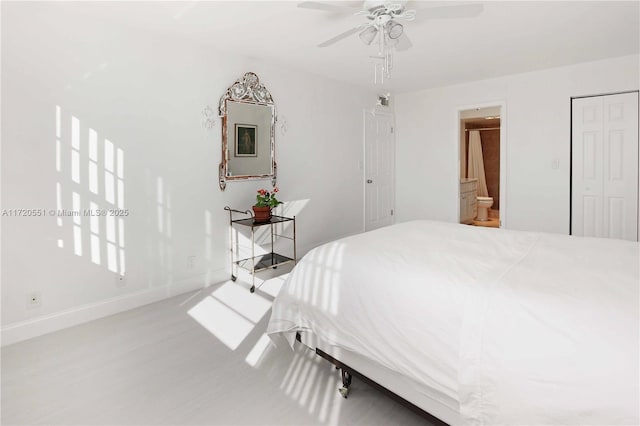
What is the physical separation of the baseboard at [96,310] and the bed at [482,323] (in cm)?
167

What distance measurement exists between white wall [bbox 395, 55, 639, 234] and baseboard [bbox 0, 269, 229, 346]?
3674 mm

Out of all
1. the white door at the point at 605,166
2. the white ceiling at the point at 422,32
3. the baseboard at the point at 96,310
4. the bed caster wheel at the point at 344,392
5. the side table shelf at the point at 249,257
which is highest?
the white ceiling at the point at 422,32

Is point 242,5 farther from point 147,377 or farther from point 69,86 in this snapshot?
point 147,377

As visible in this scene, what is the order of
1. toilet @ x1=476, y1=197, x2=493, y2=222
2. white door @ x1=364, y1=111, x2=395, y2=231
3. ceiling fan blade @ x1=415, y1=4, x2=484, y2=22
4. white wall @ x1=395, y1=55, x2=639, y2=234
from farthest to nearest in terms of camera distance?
1. toilet @ x1=476, y1=197, x2=493, y2=222
2. white door @ x1=364, y1=111, x2=395, y2=231
3. white wall @ x1=395, y1=55, x2=639, y2=234
4. ceiling fan blade @ x1=415, y1=4, x2=484, y2=22

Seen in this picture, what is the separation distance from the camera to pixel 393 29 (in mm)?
2539

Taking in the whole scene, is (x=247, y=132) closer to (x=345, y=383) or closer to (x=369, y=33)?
(x=369, y=33)

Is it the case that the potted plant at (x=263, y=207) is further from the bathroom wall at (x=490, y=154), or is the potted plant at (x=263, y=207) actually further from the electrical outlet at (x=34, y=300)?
the bathroom wall at (x=490, y=154)

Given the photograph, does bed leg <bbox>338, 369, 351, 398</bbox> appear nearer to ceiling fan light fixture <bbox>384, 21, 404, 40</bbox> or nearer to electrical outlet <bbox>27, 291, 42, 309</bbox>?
ceiling fan light fixture <bbox>384, 21, 404, 40</bbox>

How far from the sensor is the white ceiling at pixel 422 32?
9.00ft

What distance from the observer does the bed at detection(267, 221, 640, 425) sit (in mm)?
1159

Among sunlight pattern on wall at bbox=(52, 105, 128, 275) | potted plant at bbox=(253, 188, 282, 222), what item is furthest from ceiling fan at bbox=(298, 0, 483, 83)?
sunlight pattern on wall at bbox=(52, 105, 128, 275)

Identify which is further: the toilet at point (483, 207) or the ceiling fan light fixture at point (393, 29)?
the toilet at point (483, 207)

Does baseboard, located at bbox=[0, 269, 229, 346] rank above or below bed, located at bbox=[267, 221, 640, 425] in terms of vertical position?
below

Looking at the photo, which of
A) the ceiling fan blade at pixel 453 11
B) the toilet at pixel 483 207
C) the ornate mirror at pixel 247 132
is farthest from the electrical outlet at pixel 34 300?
the toilet at pixel 483 207
